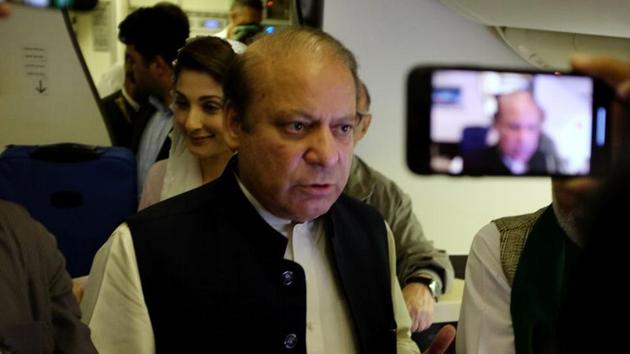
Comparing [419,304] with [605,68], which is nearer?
[605,68]

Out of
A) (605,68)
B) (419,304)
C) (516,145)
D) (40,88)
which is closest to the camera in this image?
(605,68)

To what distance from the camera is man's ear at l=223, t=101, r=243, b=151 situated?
3.38ft

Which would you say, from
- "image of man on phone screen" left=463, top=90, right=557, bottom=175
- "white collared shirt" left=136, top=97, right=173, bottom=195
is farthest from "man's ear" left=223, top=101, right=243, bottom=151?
"white collared shirt" left=136, top=97, right=173, bottom=195

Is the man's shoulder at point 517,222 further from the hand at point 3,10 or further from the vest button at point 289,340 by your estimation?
the hand at point 3,10

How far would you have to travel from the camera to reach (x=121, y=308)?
929 millimetres

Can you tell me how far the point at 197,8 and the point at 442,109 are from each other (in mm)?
2609

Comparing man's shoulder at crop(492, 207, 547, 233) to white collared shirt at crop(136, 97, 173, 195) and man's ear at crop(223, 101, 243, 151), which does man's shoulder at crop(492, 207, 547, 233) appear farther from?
white collared shirt at crop(136, 97, 173, 195)

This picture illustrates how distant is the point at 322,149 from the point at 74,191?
1269mm

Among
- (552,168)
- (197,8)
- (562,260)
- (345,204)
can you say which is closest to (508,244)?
(562,260)

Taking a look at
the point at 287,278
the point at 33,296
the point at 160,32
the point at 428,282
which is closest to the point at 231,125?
the point at 287,278

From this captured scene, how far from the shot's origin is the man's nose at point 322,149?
3.07ft

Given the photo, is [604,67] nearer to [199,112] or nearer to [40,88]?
[199,112]

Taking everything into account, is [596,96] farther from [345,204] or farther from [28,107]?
→ [28,107]

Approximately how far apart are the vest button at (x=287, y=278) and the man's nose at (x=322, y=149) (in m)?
0.15
